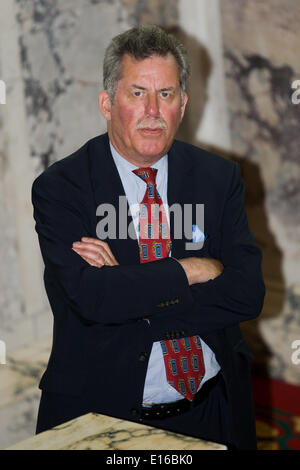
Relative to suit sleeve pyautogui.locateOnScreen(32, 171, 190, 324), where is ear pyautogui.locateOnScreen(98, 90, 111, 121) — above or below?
above

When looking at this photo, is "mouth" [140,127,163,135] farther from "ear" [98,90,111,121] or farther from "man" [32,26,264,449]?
"ear" [98,90,111,121]

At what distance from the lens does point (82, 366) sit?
232cm

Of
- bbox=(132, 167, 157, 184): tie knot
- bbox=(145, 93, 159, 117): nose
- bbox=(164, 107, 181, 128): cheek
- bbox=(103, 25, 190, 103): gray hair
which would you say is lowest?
bbox=(132, 167, 157, 184): tie knot

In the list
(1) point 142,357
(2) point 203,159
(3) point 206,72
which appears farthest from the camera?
(3) point 206,72

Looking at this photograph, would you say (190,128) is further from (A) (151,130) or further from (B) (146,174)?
(A) (151,130)

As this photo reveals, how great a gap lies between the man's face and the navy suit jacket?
0.16 m

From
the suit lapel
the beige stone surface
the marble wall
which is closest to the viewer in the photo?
the beige stone surface

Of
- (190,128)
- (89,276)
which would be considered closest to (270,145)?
(190,128)

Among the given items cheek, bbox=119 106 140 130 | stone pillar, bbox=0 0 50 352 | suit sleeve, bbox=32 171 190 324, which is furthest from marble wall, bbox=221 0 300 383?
suit sleeve, bbox=32 171 190 324

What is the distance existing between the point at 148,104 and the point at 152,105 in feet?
0.05

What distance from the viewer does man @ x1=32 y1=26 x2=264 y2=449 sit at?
2322mm

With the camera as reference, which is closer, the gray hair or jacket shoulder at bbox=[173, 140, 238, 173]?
the gray hair

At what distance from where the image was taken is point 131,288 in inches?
91.3

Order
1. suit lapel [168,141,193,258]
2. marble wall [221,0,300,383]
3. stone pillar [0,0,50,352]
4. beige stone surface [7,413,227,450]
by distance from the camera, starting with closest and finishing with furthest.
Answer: beige stone surface [7,413,227,450]
suit lapel [168,141,193,258]
stone pillar [0,0,50,352]
marble wall [221,0,300,383]
